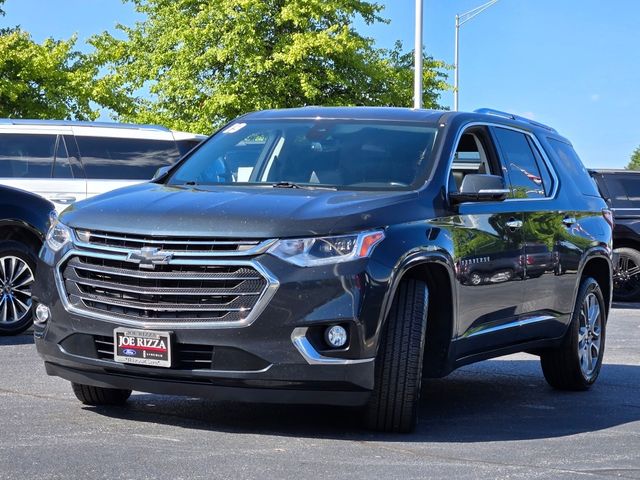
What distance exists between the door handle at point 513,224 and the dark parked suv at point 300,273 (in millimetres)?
14

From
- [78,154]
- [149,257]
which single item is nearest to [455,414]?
[149,257]

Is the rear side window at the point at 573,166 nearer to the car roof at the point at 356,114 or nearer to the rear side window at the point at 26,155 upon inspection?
the car roof at the point at 356,114

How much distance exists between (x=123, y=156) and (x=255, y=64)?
24534mm

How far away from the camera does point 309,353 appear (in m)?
6.07

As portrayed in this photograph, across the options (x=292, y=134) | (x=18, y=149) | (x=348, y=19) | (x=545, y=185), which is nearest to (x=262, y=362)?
(x=292, y=134)

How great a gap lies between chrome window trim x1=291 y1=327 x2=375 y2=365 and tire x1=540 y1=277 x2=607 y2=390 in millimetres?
3050

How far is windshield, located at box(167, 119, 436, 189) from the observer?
23.7 feet

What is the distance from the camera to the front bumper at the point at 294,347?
19.8 feet

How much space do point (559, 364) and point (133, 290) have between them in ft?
12.2

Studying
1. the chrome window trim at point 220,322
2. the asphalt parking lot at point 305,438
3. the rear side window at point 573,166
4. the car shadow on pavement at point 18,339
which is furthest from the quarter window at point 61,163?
the chrome window trim at point 220,322

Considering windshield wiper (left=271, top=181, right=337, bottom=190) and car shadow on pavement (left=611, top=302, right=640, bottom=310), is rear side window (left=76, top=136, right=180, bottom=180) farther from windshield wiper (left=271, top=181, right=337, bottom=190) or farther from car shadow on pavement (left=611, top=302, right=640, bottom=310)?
windshield wiper (left=271, top=181, right=337, bottom=190)

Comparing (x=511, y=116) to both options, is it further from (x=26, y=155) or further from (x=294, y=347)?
(x=26, y=155)

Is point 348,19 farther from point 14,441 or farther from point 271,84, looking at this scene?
point 14,441

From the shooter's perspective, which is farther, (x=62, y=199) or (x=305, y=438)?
(x=62, y=199)
